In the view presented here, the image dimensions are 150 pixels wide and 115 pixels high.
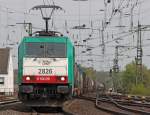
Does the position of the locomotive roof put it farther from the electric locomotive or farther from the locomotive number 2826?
the locomotive number 2826

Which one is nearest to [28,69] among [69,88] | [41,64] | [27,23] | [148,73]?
[41,64]

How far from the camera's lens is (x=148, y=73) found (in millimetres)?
127000

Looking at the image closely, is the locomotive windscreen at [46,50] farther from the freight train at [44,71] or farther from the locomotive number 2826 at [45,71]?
the locomotive number 2826 at [45,71]

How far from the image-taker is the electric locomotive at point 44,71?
22453mm

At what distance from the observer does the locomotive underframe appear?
2234 cm

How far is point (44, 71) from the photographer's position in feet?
74.1

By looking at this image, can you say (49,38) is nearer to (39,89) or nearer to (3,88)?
(39,89)

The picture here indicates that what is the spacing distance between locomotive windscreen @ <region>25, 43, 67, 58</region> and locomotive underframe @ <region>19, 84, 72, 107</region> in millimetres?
1439

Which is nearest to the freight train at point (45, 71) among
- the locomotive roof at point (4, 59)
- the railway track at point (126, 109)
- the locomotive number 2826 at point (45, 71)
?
the locomotive number 2826 at point (45, 71)

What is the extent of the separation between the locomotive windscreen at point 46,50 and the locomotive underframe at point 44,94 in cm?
144

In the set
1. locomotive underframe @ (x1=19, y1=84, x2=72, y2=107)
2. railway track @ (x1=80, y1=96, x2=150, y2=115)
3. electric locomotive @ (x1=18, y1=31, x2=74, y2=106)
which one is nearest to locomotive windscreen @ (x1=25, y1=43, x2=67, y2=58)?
electric locomotive @ (x1=18, y1=31, x2=74, y2=106)

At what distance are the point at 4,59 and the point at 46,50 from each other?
187 feet

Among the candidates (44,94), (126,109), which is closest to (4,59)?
(126,109)

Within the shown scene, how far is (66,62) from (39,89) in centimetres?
179
